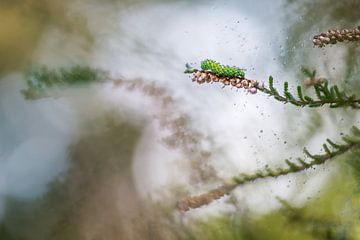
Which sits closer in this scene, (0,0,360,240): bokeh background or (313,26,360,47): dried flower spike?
(313,26,360,47): dried flower spike

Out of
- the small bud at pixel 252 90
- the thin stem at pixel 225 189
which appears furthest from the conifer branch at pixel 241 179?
the small bud at pixel 252 90

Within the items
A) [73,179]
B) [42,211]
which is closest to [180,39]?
[73,179]

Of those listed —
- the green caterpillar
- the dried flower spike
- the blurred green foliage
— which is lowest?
the dried flower spike

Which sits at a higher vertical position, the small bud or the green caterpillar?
the green caterpillar

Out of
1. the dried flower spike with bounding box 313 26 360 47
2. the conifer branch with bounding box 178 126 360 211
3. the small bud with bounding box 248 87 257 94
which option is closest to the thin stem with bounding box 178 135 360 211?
the conifer branch with bounding box 178 126 360 211

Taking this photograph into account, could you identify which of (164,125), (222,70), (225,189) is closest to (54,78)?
(164,125)

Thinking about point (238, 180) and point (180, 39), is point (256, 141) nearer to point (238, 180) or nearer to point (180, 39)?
point (238, 180)

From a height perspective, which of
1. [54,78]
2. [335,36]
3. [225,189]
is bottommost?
[225,189]

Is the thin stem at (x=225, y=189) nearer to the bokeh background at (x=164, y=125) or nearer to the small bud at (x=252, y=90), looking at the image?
the bokeh background at (x=164, y=125)

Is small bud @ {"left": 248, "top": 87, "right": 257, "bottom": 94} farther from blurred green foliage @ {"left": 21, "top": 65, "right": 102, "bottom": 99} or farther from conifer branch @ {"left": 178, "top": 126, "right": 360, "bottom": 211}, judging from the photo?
blurred green foliage @ {"left": 21, "top": 65, "right": 102, "bottom": 99}

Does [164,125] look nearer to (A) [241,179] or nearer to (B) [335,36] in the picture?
(A) [241,179]
